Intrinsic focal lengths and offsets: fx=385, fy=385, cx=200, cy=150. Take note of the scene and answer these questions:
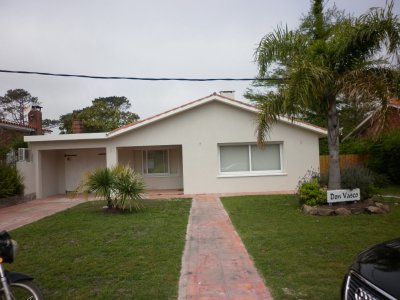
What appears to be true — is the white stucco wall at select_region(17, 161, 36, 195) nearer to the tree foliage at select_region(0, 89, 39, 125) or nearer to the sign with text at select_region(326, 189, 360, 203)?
the sign with text at select_region(326, 189, 360, 203)

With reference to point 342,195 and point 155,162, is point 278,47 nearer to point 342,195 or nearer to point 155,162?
point 342,195

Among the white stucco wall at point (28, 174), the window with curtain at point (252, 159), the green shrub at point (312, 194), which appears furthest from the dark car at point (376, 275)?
the white stucco wall at point (28, 174)

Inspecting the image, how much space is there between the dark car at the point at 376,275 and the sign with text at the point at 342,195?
7.09m

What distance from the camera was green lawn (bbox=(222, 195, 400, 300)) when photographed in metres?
5.09

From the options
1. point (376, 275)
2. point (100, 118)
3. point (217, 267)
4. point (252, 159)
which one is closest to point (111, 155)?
point (252, 159)

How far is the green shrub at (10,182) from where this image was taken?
48.0ft

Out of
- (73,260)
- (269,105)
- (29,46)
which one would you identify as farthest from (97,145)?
(73,260)

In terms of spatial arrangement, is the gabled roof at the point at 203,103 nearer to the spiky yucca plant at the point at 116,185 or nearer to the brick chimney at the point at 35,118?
the spiky yucca plant at the point at 116,185

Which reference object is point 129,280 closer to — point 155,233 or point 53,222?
point 155,233

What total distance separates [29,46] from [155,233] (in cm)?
955

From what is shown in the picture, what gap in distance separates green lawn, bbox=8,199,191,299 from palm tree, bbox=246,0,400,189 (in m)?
4.36

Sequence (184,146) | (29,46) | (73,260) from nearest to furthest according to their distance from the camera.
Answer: (73,260) < (29,46) < (184,146)

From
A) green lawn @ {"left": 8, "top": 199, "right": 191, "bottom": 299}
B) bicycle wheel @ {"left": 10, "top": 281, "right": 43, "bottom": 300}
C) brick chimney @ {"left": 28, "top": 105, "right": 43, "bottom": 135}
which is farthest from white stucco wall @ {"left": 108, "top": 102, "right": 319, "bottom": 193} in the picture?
bicycle wheel @ {"left": 10, "top": 281, "right": 43, "bottom": 300}

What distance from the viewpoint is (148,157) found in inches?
779
